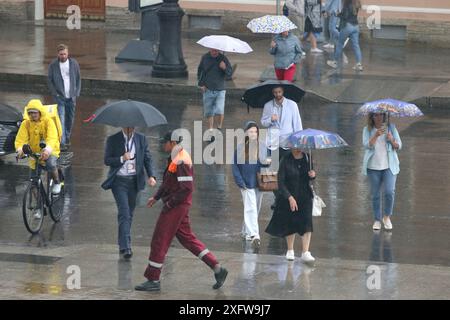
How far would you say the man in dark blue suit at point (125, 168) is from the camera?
1317cm

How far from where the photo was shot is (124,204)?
43.4ft

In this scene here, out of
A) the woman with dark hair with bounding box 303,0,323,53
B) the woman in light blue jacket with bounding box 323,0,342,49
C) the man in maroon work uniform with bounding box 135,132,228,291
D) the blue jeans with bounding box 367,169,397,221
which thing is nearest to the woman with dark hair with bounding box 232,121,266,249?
the blue jeans with bounding box 367,169,397,221

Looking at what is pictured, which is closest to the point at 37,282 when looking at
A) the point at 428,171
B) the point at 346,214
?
the point at 346,214

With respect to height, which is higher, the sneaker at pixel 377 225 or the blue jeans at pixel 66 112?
the blue jeans at pixel 66 112

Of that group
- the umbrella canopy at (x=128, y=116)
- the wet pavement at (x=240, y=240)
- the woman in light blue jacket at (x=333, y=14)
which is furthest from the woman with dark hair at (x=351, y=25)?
the umbrella canopy at (x=128, y=116)

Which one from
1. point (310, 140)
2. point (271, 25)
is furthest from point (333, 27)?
point (310, 140)

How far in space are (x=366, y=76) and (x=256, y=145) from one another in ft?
37.6

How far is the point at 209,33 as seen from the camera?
30266 millimetres

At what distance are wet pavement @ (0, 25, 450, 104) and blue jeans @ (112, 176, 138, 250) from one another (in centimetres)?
1025

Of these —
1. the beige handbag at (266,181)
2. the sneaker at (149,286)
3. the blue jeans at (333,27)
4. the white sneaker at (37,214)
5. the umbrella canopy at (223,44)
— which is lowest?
the sneaker at (149,286)

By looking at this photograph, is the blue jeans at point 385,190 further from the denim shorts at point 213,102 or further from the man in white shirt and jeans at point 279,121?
the denim shorts at point 213,102

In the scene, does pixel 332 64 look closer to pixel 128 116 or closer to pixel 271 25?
pixel 271 25

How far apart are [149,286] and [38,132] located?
352 centimetres

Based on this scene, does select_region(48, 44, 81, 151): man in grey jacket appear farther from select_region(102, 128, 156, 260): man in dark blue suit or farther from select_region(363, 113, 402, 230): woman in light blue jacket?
select_region(363, 113, 402, 230): woman in light blue jacket
